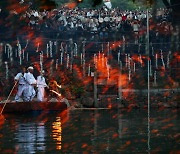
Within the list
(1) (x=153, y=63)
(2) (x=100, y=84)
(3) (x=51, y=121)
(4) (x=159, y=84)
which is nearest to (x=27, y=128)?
(3) (x=51, y=121)

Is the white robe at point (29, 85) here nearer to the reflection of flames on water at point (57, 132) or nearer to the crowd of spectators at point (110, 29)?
the crowd of spectators at point (110, 29)

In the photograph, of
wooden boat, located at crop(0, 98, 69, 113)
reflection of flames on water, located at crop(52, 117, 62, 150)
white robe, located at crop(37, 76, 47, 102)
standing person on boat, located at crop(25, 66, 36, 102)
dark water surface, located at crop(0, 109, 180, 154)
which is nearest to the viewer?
dark water surface, located at crop(0, 109, 180, 154)

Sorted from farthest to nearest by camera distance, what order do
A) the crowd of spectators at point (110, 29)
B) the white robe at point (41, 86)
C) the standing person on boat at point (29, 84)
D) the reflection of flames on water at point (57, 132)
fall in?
the crowd of spectators at point (110, 29) → the white robe at point (41, 86) → the standing person on boat at point (29, 84) → the reflection of flames on water at point (57, 132)

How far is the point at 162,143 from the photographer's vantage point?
12.2m

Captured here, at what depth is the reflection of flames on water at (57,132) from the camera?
12.0m

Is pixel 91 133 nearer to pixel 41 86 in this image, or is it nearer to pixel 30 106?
pixel 30 106

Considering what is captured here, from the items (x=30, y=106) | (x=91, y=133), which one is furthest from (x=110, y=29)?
(x=91, y=133)

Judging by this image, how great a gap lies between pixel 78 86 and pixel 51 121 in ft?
21.5

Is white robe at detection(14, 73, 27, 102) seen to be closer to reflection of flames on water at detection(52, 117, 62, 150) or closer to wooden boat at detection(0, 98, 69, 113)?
wooden boat at detection(0, 98, 69, 113)

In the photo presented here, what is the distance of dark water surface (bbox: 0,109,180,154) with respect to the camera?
453 inches

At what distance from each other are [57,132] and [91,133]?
0.76 metres

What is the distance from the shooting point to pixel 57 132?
14.1 metres

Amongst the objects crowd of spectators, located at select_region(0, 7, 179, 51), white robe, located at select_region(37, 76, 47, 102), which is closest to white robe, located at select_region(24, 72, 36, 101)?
white robe, located at select_region(37, 76, 47, 102)

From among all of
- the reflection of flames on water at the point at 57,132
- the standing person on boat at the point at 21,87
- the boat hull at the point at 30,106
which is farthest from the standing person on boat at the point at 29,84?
the reflection of flames on water at the point at 57,132
